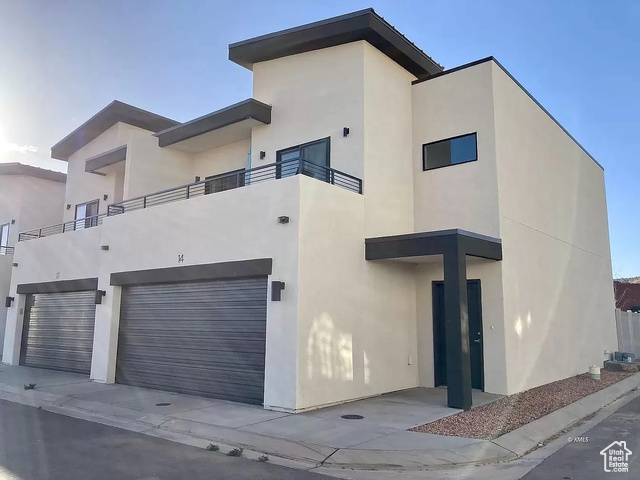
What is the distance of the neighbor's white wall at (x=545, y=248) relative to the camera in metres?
12.4

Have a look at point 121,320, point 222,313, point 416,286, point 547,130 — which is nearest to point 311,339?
point 222,313

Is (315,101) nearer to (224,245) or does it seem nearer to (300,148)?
(300,148)

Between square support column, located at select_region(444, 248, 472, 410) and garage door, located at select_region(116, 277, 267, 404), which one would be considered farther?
garage door, located at select_region(116, 277, 267, 404)

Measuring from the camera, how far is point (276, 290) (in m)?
10.2

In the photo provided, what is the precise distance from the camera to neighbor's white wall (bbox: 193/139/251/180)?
16.2m

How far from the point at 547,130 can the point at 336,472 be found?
42.9 feet

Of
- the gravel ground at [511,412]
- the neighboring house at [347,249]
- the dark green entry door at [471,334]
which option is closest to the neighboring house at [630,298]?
the neighboring house at [347,249]

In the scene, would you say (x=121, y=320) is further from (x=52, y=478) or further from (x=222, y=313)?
(x=52, y=478)

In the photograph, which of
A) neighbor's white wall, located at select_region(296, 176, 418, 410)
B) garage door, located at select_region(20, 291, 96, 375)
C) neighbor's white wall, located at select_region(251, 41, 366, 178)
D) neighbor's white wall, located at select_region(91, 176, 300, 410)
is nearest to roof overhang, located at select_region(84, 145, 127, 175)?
neighbor's white wall, located at select_region(91, 176, 300, 410)

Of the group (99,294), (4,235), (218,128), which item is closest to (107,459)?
(99,294)

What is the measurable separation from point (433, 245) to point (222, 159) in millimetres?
8942

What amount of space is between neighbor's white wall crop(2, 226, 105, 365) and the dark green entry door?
986 centimetres

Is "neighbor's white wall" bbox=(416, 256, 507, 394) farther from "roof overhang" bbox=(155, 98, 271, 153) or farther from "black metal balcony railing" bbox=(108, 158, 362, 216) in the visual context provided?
"roof overhang" bbox=(155, 98, 271, 153)

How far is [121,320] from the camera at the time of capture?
14195 mm
